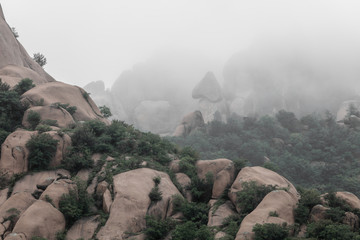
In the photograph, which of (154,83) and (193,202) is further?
(154,83)

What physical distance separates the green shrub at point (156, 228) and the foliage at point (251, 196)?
3679mm

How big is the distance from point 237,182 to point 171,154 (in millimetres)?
5969

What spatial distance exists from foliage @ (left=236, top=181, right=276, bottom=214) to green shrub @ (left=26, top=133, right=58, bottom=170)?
9.87m

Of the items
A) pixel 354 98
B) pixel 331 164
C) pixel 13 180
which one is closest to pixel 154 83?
pixel 354 98

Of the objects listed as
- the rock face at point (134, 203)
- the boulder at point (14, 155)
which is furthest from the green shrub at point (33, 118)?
the rock face at point (134, 203)

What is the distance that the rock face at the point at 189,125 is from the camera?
5425 centimetres

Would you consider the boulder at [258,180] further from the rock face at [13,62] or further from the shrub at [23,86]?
the rock face at [13,62]

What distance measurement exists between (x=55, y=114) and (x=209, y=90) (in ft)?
192

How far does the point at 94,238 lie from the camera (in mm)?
14758

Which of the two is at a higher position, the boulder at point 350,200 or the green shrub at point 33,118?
the green shrub at point 33,118

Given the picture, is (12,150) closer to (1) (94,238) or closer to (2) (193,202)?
(1) (94,238)

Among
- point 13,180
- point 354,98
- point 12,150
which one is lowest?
point 354,98

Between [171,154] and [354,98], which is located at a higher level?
[171,154]

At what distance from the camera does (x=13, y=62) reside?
29.0m
